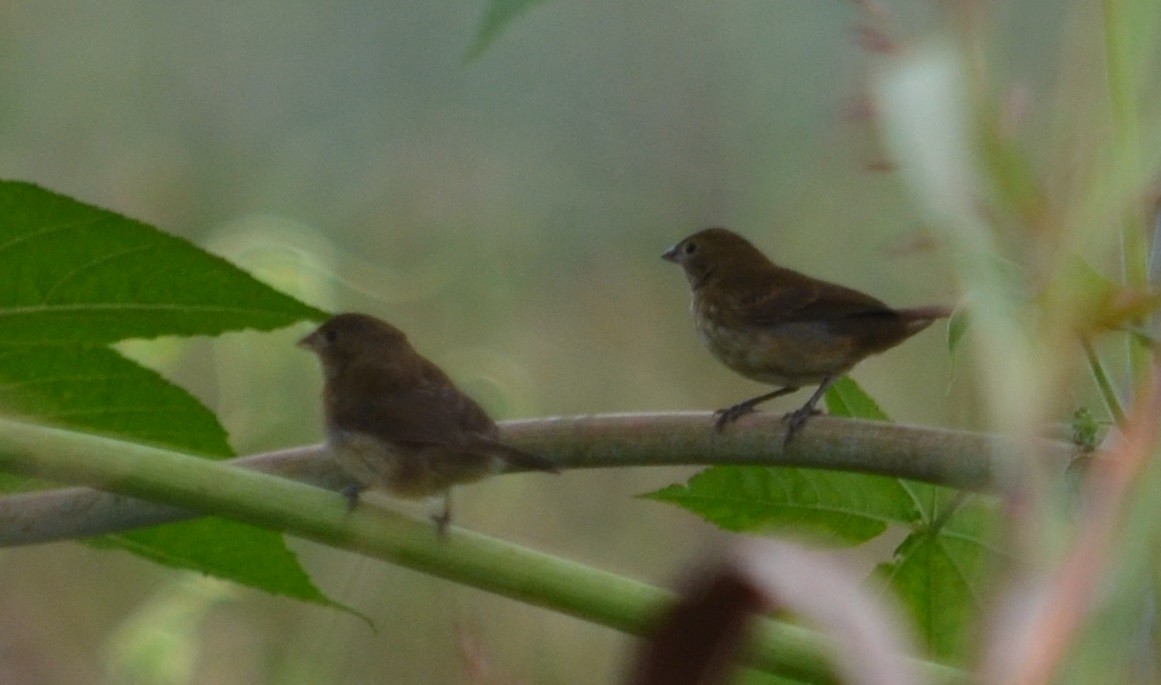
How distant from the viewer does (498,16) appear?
0.75 m

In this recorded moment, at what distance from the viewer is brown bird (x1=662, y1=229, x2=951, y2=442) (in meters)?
3.63

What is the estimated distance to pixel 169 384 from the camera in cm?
148

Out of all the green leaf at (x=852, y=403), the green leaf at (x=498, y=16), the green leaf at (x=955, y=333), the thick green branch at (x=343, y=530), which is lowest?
the thick green branch at (x=343, y=530)

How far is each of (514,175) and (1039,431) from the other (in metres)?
7.78

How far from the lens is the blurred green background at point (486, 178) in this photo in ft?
23.8

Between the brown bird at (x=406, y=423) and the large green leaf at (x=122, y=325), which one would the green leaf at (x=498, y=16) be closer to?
the large green leaf at (x=122, y=325)

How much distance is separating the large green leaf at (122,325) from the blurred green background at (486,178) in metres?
5.25

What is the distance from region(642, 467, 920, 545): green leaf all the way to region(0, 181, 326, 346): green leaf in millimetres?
489

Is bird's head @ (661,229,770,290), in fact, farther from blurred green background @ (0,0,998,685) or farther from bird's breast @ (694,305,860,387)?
blurred green background @ (0,0,998,685)

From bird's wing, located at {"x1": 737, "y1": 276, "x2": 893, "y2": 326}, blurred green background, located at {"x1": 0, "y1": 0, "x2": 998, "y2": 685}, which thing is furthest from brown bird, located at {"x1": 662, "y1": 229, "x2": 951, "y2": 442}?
blurred green background, located at {"x1": 0, "y1": 0, "x2": 998, "y2": 685}

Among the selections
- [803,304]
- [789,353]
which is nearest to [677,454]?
[789,353]

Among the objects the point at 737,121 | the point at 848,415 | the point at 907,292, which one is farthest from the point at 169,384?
the point at 737,121

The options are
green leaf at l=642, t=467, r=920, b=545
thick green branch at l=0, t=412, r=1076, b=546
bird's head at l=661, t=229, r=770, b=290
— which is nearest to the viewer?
thick green branch at l=0, t=412, r=1076, b=546

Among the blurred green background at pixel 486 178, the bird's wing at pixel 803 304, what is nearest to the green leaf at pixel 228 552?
the bird's wing at pixel 803 304
